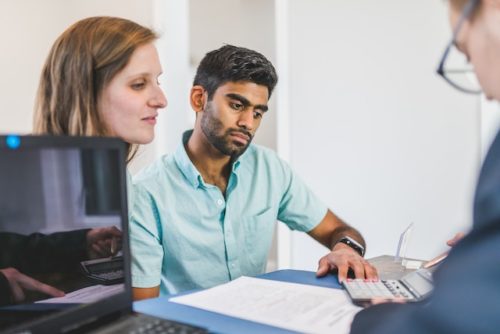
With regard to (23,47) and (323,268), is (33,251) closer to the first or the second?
(323,268)

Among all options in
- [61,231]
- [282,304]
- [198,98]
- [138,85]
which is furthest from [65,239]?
[198,98]

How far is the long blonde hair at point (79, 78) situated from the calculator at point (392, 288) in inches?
23.3

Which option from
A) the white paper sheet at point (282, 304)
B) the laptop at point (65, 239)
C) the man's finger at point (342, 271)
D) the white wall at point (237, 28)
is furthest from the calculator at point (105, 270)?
the white wall at point (237, 28)

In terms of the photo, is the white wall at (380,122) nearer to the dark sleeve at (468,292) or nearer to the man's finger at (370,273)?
the man's finger at (370,273)

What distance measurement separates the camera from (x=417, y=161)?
6.93 ft

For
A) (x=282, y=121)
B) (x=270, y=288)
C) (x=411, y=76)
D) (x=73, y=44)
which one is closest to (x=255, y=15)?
(x=282, y=121)

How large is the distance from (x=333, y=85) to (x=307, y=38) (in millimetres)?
257

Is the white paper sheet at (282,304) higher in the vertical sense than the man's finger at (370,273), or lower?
higher

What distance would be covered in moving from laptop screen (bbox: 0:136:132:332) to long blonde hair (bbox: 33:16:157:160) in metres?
0.33

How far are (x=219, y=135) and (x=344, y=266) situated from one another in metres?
0.55

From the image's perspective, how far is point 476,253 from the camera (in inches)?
15.5

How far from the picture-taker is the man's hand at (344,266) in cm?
98

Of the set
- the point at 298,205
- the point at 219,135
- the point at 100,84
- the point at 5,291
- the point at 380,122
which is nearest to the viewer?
the point at 5,291

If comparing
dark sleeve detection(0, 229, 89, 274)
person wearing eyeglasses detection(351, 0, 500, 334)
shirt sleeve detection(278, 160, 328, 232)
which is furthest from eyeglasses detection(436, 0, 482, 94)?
shirt sleeve detection(278, 160, 328, 232)
